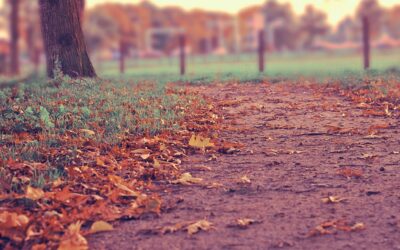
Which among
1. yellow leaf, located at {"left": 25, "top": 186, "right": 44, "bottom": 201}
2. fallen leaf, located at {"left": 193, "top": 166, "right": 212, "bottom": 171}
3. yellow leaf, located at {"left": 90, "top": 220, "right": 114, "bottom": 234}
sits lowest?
yellow leaf, located at {"left": 90, "top": 220, "right": 114, "bottom": 234}

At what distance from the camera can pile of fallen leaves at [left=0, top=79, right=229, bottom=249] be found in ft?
15.4

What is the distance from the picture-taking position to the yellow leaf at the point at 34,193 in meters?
5.18

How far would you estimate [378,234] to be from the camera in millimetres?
→ 4629

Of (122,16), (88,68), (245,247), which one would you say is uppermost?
(122,16)

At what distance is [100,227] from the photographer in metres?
4.76

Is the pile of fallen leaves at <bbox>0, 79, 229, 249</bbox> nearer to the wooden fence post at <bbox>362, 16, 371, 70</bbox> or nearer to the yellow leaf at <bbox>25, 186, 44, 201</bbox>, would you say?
the yellow leaf at <bbox>25, 186, 44, 201</bbox>

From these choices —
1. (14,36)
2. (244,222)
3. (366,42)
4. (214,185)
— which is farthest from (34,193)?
(14,36)

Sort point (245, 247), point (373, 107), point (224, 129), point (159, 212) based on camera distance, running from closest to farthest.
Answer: point (245, 247) → point (159, 212) → point (224, 129) → point (373, 107)

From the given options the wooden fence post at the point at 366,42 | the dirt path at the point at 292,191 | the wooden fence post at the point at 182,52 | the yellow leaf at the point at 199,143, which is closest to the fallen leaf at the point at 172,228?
the dirt path at the point at 292,191

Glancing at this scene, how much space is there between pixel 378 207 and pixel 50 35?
9.41m

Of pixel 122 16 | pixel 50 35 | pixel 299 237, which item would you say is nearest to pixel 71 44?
pixel 50 35

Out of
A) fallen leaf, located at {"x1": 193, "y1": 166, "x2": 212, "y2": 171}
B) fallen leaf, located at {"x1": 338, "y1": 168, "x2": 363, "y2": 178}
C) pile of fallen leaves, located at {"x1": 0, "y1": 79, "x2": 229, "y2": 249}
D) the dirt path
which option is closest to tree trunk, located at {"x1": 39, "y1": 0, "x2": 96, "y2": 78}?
the dirt path

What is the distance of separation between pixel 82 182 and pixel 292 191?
70.9 inches

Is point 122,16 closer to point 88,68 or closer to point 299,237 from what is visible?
point 88,68
